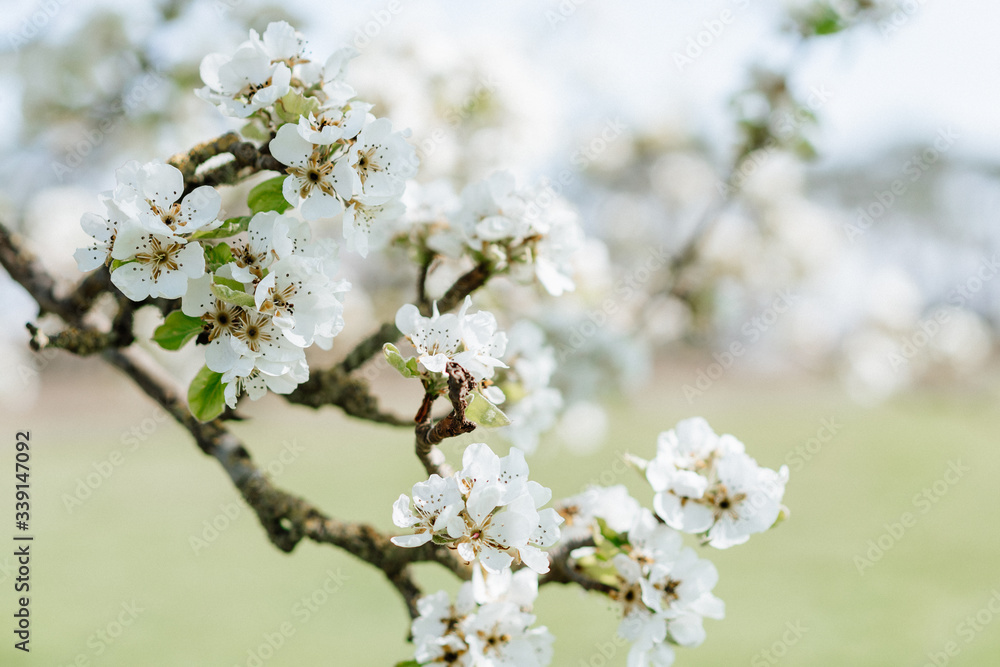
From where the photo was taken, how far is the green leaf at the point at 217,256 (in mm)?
694

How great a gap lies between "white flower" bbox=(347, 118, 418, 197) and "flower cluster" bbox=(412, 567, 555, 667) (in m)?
0.41

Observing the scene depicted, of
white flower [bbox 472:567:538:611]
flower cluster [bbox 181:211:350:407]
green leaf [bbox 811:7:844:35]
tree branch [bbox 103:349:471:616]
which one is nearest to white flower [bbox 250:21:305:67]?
flower cluster [bbox 181:211:350:407]

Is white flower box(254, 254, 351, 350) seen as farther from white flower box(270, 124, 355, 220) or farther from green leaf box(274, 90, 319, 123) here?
green leaf box(274, 90, 319, 123)

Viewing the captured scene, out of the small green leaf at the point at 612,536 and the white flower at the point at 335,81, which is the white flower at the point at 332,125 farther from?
the small green leaf at the point at 612,536

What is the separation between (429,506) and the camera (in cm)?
70

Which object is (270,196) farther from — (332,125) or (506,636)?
(506,636)

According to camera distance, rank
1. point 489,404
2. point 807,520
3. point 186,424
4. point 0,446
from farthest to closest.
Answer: point 0,446
point 807,520
point 186,424
point 489,404

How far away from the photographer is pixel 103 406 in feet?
34.9

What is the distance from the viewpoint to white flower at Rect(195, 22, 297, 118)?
2.54 feet

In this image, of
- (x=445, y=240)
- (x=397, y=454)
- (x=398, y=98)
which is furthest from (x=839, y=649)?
(x=397, y=454)

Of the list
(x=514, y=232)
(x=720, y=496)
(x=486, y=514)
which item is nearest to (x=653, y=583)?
(x=720, y=496)

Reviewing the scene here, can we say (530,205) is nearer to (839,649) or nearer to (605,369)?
(605,369)

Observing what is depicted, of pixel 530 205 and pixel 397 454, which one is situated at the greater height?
pixel 397 454

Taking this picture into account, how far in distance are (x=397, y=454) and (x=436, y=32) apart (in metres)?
6.54
